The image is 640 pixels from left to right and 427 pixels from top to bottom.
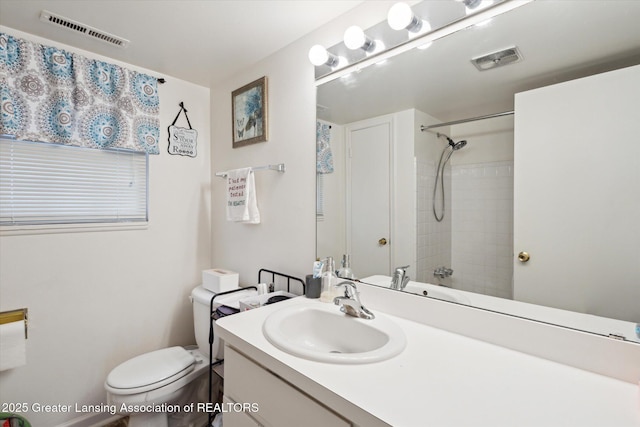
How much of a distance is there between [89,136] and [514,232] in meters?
2.14

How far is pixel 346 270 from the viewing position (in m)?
1.43

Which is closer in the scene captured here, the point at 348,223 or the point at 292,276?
the point at 348,223

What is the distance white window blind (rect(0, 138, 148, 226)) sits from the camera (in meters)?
1.52

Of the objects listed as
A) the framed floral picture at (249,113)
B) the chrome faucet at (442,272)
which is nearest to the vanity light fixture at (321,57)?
the framed floral picture at (249,113)

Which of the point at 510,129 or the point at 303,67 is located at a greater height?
the point at 303,67

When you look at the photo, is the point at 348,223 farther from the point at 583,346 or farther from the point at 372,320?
the point at 583,346

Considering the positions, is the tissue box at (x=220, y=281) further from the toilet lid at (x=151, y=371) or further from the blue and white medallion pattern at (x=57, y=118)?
the blue and white medallion pattern at (x=57, y=118)

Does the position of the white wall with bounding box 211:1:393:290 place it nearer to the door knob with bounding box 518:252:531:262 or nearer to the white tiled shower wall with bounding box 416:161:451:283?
the white tiled shower wall with bounding box 416:161:451:283

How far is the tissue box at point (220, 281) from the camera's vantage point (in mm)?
1761

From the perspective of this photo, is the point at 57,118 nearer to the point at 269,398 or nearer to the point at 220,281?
the point at 220,281

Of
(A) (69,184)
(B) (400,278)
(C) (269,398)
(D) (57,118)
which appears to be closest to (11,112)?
(D) (57,118)

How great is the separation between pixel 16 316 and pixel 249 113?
1631mm

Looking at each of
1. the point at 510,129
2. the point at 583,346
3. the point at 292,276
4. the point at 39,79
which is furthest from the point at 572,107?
the point at 39,79

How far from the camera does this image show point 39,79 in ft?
5.05
